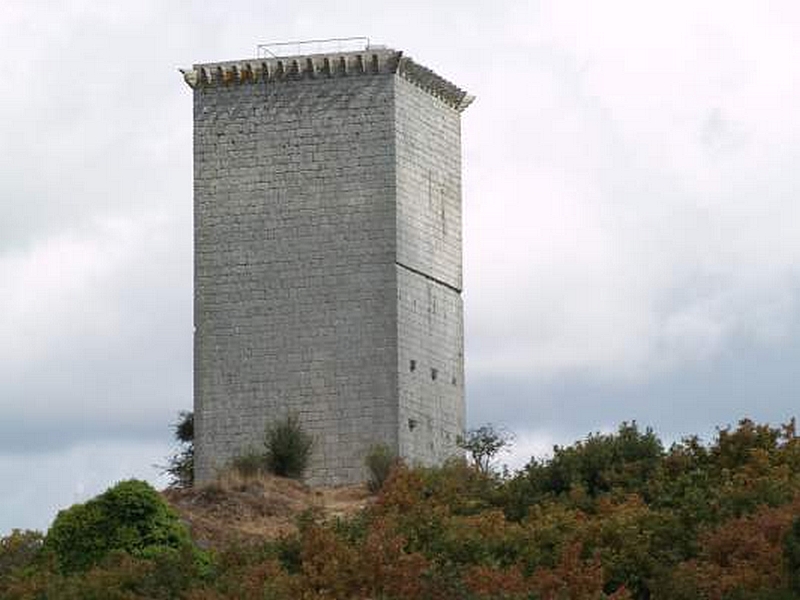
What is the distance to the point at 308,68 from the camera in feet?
199

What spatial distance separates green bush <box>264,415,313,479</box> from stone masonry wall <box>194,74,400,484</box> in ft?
1.88

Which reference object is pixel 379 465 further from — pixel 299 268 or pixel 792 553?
pixel 792 553

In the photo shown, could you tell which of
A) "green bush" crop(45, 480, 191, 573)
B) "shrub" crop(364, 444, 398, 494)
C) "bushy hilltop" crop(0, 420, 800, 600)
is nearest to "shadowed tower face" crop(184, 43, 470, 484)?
"shrub" crop(364, 444, 398, 494)

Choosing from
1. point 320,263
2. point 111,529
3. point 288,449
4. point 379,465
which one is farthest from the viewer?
point 320,263

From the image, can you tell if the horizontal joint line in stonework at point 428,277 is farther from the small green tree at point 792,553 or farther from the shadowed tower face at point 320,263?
the small green tree at point 792,553

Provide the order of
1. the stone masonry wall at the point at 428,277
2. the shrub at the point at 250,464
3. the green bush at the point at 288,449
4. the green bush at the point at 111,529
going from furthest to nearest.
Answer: the stone masonry wall at the point at 428,277
the green bush at the point at 288,449
the shrub at the point at 250,464
the green bush at the point at 111,529

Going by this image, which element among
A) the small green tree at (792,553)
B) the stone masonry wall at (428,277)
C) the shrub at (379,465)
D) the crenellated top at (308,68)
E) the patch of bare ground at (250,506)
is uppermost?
the crenellated top at (308,68)

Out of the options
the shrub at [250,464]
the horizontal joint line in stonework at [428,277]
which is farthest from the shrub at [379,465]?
the horizontal joint line in stonework at [428,277]

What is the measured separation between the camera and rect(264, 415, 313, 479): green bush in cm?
5700

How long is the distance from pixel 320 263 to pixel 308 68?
4.42m

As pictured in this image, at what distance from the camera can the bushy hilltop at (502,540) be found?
37.6 m

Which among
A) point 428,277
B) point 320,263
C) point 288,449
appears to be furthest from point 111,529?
point 428,277

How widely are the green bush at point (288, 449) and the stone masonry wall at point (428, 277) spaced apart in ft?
7.05

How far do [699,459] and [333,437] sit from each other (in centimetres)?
1411
